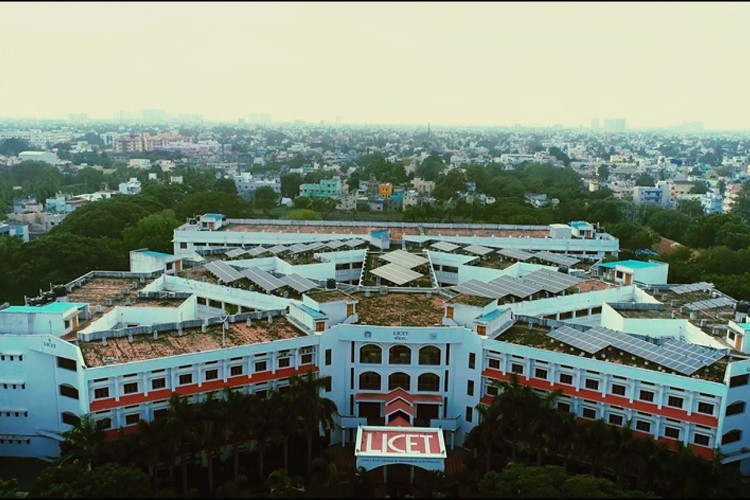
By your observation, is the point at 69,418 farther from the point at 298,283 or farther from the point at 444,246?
the point at 444,246

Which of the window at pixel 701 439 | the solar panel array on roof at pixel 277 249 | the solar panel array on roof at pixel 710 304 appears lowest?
the window at pixel 701 439

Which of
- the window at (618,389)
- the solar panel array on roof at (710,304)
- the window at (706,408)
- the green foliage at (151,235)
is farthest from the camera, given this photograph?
the green foliage at (151,235)

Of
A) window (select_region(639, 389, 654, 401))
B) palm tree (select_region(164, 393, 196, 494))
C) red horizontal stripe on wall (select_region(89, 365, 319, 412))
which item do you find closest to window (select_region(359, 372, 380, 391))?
red horizontal stripe on wall (select_region(89, 365, 319, 412))

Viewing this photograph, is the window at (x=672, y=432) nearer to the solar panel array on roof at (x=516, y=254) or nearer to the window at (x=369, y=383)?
the window at (x=369, y=383)

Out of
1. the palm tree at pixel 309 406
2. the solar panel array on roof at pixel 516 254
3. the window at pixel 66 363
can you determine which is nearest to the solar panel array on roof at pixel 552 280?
the solar panel array on roof at pixel 516 254

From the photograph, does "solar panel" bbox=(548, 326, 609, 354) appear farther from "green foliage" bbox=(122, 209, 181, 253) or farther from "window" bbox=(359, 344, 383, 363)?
"green foliage" bbox=(122, 209, 181, 253)

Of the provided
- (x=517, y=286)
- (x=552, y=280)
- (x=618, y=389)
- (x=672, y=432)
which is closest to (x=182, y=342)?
(x=517, y=286)

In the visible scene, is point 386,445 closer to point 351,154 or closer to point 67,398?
point 67,398
